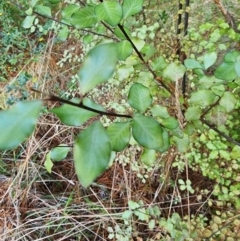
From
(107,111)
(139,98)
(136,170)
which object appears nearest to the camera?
(107,111)

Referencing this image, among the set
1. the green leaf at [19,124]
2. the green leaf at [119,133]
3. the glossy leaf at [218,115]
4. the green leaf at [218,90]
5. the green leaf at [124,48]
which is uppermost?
the green leaf at [19,124]

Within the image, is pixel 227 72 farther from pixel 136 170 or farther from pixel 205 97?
pixel 136 170

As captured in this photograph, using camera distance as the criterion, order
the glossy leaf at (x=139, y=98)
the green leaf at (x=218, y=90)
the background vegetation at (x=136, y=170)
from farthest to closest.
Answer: the background vegetation at (x=136, y=170)
the green leaf at (x=218, y=90)
the glossy leaf at (x=139, y=98)

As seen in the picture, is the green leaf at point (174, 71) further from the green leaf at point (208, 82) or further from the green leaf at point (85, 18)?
the green leaf at point (85, 18)

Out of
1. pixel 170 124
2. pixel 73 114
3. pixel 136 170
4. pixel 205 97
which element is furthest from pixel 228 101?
pixel 136 170

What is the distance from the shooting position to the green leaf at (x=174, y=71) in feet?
2.73

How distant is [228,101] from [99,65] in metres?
0.46

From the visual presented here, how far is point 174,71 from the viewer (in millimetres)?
843

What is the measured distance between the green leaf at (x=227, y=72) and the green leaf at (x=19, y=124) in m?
0.43

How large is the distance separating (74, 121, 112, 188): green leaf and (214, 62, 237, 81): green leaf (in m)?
0.37

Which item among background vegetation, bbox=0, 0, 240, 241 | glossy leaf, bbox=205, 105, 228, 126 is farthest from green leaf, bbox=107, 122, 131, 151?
background vegetation, bbox=0, 0, 240, 241

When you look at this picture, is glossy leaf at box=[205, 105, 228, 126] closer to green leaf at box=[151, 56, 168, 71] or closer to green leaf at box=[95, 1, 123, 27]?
green leaf at box=[151, 56, 168, 71]

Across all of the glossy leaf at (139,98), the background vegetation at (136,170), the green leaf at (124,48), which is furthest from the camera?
the background vegetation at (136,170)

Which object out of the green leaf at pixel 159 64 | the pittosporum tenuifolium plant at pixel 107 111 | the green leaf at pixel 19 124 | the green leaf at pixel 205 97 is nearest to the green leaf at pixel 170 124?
the pittosporum tenuifolium plant at pixel 107 111
